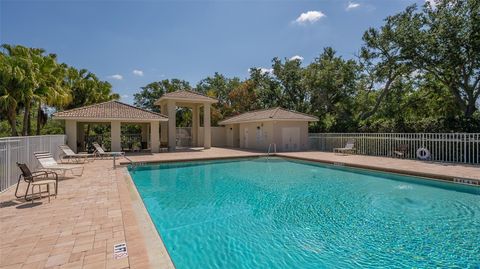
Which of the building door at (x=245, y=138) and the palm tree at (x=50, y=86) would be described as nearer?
the palm tree at (x=50, y=86)

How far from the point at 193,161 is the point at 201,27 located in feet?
30.1

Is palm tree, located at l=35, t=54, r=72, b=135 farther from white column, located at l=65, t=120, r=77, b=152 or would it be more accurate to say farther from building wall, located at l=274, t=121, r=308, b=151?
building wall, located at l=274, t=121, r=308, b=151

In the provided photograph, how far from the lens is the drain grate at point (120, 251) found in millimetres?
3684

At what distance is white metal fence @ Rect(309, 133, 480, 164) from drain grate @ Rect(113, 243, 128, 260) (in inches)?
608

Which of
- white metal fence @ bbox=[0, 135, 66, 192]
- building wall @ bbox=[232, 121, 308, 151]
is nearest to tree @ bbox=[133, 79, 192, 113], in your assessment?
building wall @ bbox=[232, 121, 308, 151]

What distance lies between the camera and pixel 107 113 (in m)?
18.6

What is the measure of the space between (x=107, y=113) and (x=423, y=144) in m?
20.2

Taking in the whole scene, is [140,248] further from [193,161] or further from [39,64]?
[39,64]

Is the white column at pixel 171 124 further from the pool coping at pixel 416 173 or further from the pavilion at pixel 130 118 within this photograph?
the pool coping at pixel 416 173

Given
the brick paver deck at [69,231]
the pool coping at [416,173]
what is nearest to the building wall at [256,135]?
the pool coping at [416,173]

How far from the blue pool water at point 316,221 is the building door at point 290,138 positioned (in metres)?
10.5

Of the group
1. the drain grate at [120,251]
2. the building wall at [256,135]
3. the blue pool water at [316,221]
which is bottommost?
the blue pool water at [316,221]

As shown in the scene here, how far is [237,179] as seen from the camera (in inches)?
447

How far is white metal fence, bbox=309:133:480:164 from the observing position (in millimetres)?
12828
